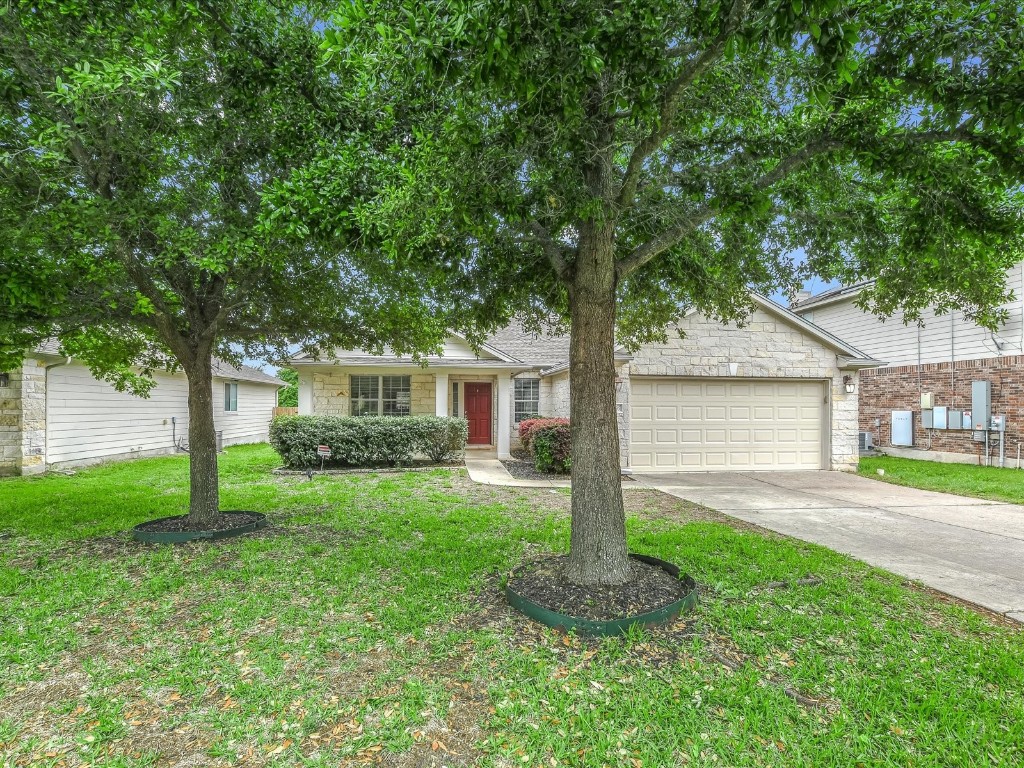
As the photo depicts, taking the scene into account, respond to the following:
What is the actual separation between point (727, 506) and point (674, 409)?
151 inches

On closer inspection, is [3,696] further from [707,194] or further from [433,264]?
[707,194]

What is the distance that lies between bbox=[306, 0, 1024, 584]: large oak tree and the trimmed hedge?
685cm

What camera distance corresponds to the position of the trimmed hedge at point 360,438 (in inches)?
451

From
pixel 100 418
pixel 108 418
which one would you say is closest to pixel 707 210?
pixel 100 418

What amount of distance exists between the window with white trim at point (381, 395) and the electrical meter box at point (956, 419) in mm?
13632

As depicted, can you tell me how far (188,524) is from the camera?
241 inches

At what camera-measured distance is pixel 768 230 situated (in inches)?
218

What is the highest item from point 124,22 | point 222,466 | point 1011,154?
point 124,22

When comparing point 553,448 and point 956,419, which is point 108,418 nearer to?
point 553,448

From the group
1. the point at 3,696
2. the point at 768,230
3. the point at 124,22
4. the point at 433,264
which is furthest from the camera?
the point at 768,230

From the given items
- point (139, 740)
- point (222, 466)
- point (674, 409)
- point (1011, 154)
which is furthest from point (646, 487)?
point (222, 466)

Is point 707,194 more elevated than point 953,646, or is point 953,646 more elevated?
point 707,194

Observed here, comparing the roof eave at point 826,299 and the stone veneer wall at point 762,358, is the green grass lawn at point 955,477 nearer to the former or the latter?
the stone veneer wall at point 762,358

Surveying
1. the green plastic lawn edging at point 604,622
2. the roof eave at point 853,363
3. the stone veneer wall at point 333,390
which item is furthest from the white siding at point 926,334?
the stone veneer wall at point 333,390
